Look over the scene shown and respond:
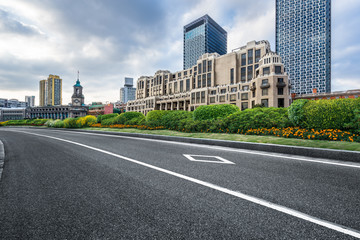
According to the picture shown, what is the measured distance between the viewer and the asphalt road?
79.7 inches

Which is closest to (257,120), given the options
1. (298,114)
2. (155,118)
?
(298,114)

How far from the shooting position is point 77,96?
16575 cm

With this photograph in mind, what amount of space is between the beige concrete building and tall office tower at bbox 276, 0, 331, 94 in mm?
90210

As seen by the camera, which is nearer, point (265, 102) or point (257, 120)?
point (257, 120)

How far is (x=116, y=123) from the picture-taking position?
80.8 ft

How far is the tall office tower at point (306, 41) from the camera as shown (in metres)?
125

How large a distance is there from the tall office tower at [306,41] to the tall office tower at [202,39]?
51.2 metres

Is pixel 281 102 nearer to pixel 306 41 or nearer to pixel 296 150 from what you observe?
pixel 296 150

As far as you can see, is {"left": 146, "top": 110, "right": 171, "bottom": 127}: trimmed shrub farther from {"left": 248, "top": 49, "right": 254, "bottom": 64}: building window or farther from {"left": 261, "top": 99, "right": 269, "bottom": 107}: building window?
{"left": 248, "top": 49, "right": 254, "bottom": 64}: building window

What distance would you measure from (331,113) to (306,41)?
167735mm

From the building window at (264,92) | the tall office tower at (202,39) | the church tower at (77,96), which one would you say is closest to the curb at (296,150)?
the building window at (264,92)

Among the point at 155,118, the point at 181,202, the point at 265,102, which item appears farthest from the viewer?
the point at 265,102

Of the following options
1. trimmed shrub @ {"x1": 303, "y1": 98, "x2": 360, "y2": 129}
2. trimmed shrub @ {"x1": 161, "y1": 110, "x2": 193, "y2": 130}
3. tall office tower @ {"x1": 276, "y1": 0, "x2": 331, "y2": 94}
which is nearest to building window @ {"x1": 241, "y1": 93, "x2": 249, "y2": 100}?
trimmed shrub @ {"x1": 161, "y1": 110, "x2": 193, "y2": 130}

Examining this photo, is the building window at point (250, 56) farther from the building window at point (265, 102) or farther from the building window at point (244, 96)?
the building window at point (265, 102)
